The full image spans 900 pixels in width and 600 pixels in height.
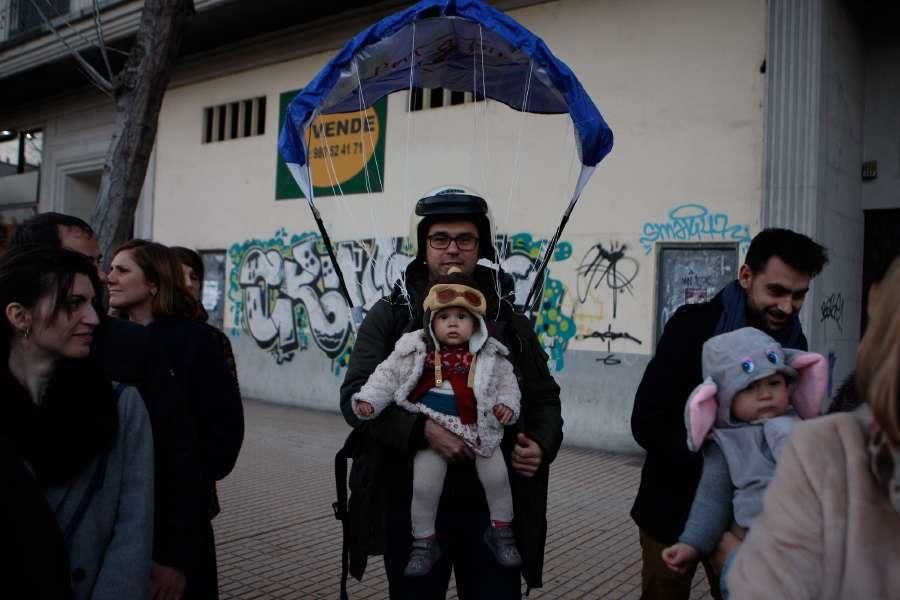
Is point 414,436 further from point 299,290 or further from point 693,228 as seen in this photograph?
point 299,290

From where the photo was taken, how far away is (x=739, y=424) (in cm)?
220

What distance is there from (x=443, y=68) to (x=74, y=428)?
2.79 meters

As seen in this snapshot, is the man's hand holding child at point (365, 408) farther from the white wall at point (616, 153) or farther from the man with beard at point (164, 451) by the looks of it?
the white wall at point (616, 153)

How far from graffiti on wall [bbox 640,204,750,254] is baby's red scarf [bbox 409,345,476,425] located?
5662 mm

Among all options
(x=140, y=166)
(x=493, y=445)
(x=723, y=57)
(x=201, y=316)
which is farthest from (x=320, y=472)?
(x=723, y=57)

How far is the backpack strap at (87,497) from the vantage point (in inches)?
75.1

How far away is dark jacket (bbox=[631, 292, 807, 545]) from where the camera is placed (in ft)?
8.38

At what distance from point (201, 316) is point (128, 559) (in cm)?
135

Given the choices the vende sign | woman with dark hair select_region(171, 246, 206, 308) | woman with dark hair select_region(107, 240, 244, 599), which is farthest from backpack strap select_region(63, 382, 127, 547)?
the vende sign

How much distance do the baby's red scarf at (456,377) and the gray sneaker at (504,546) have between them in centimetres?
38

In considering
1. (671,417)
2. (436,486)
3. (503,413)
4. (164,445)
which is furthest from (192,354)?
(671,417)

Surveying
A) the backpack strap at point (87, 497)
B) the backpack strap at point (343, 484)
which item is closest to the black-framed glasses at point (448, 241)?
the backpack strap at point (343, 484)

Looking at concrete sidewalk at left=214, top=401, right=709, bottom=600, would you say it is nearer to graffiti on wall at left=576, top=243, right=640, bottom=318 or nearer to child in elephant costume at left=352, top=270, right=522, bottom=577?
graffiti on wall at left=576, top=243, right=640, bottom=318

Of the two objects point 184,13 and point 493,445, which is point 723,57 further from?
point 493,445
